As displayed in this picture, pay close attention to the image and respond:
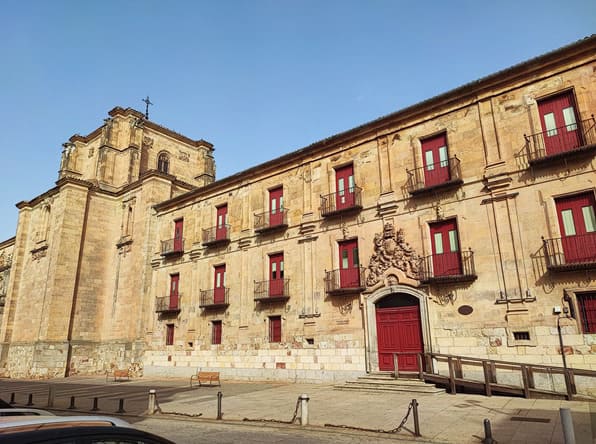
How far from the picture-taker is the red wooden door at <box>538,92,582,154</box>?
12625 mm

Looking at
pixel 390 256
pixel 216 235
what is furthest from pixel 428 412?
pixel 216 235

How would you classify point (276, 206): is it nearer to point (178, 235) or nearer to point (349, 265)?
point (349, 265)

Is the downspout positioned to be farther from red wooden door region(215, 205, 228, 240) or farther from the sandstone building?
red wooden door region(215, 205, 228, 240)

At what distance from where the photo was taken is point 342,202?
17.5 meters

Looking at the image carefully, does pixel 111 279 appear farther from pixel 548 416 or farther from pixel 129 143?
pixel 548 416

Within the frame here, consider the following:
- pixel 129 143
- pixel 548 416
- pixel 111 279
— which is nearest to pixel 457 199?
pixel 548 416

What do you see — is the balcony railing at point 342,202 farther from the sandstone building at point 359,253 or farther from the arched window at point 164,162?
the arched window at point 164,162

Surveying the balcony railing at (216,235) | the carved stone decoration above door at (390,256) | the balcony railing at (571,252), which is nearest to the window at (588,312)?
the balcony railing at (571,252)

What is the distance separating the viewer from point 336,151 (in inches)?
720

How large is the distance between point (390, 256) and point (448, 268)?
2.17 m

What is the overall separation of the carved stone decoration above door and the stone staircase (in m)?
3.30

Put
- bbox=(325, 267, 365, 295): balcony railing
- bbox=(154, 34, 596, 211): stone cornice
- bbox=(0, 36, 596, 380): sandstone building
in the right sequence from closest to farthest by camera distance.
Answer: bbox=(0, 36, 596, 380): sandstone building < bbox=(154, 34, 596, 211): stone cornice < bbox=(325, 267, 365, 295): balcony railing

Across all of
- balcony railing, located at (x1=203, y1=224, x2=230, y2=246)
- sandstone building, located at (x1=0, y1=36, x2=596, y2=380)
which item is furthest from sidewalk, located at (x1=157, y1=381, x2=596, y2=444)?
balcony railing, located at (x1=203, y1=224, x2=230, y2=246)

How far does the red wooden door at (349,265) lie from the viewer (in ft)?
53.7
